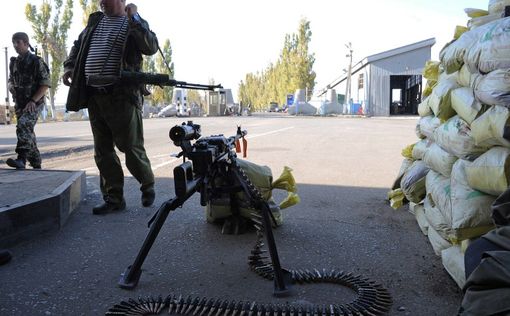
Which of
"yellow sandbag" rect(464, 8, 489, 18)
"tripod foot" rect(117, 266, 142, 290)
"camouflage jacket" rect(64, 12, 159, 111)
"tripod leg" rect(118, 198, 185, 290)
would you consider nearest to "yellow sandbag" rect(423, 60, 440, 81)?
"yellow sandbag" rect(464, 8, 489, 18)

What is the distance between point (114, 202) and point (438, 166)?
2.96 meters

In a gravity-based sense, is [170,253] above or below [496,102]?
below

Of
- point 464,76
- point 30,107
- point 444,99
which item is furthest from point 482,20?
point 30,107

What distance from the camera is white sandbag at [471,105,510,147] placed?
2404 millimetres

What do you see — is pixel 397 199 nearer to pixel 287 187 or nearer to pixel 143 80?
pixel 287 187

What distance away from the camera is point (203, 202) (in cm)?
294

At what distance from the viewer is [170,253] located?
3.37 meters

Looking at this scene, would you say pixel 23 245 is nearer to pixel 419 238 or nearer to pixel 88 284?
pixel 88 284

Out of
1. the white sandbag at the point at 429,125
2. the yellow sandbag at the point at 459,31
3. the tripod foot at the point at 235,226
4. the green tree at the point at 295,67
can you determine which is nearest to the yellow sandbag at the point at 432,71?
the white sandbag at the point at 429,125

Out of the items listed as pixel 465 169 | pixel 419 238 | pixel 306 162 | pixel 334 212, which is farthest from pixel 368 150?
pixel 465 169

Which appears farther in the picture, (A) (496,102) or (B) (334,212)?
(B) (334,212)

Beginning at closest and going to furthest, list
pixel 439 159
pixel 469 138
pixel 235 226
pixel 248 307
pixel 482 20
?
pixel 248 307 → pixel 469 138 → pixel 482 20 → pixel 439 159 → pixel 235 226

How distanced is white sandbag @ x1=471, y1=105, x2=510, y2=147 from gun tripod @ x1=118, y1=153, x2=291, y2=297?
4.35 ft

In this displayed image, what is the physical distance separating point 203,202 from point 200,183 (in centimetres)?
20
